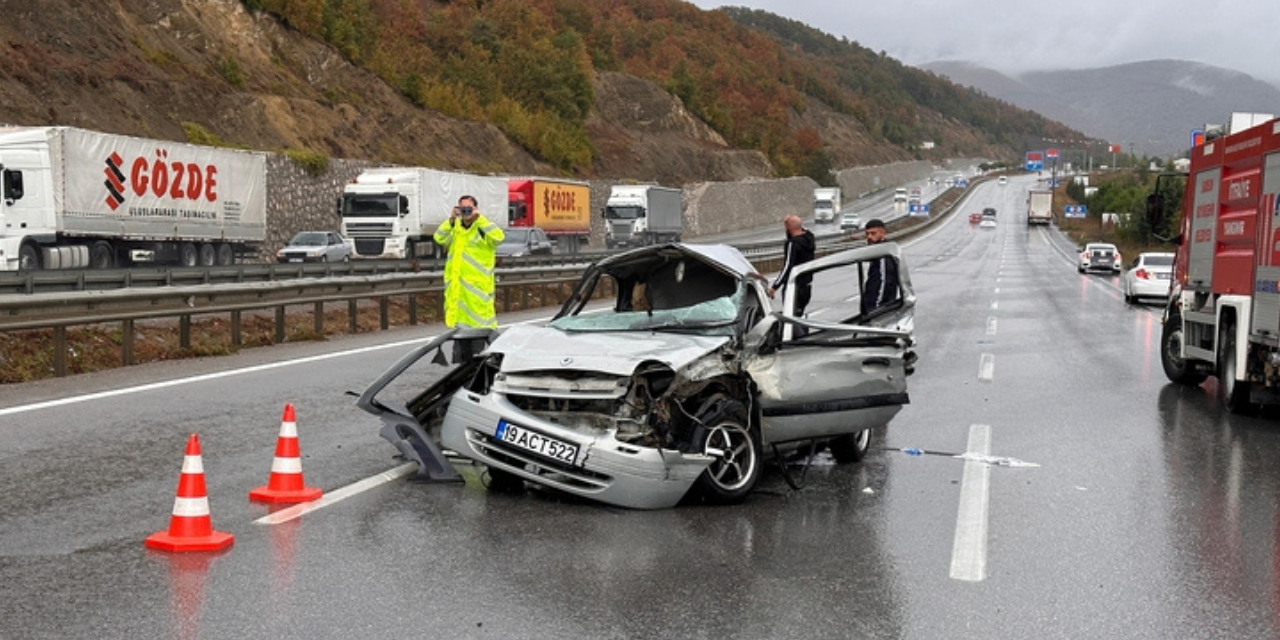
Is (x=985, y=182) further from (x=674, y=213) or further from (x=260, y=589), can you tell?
(x=260, y=589)

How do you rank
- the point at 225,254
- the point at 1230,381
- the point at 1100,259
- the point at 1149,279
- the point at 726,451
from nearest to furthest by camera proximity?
the point at 726,451 < the point at 1230,381 < the point at 1149,279 < the point at 225,254 < the point at 1100,259

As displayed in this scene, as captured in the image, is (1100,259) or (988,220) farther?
(988,220)

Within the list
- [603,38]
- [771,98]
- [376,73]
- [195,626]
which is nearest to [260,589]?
[195,626]

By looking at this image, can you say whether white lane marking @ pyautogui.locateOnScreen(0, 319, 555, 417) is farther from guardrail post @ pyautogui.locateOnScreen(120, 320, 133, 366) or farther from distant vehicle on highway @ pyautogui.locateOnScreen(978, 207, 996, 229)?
distant vehicle on highway @ pyautogui.locateOnScreen(978, 207, 996, 229)

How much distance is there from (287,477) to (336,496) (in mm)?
303

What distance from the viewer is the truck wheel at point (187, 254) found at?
3797 cm

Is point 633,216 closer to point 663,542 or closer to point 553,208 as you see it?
point 553,208

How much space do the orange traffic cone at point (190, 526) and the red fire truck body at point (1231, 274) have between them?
28.7 ft

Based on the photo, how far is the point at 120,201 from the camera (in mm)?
34312

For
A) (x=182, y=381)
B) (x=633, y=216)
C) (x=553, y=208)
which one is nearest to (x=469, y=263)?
(x=182, y=381)

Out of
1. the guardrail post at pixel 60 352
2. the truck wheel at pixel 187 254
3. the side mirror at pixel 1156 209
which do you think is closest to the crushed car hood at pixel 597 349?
the guardrail post at pixel 60 352

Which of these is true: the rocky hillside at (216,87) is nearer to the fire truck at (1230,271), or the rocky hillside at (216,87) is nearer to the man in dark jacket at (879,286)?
the fire truck at (1230,271)

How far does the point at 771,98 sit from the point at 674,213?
299ft

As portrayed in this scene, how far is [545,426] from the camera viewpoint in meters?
7.60
